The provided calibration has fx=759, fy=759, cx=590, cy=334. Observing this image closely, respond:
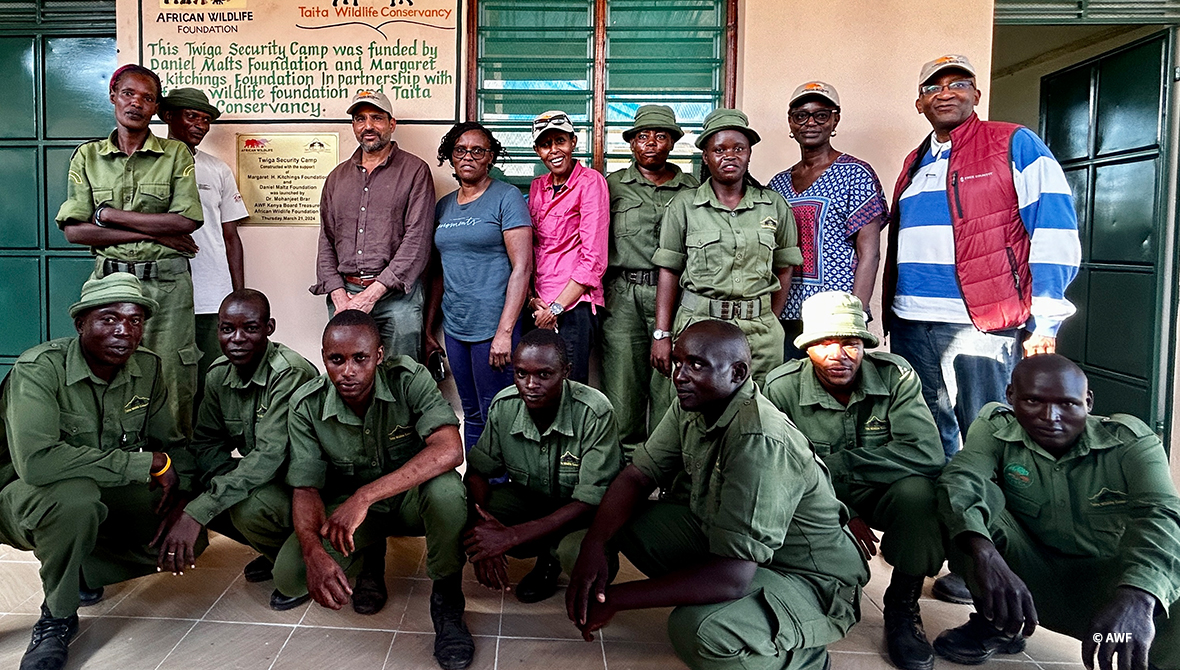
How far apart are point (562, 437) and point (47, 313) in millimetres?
3429

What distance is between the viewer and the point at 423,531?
257 cm

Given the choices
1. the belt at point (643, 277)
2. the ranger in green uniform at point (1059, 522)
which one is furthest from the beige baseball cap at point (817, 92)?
the ranger in green uniform at point (1059, 522)

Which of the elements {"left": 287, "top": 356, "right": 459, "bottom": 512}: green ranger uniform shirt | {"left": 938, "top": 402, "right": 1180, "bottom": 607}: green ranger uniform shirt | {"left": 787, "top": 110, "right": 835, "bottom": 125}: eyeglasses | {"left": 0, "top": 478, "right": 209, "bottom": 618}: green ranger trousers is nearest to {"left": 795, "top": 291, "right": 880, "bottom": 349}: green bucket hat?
{"left": 938, "top": 402, "right": 1180, "bottom": 607}: green ranger uniform shirt

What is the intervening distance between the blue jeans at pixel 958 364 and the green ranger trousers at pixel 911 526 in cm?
70

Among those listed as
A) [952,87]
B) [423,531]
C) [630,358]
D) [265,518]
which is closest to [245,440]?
[265,518]

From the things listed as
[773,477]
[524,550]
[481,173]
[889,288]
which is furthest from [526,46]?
[773,477]

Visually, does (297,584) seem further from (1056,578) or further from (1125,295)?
(1125,295)

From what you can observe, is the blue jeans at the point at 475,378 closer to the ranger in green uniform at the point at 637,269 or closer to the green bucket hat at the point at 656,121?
the ranger in green uniform at the point at 637,269

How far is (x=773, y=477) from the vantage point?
6.22 feet

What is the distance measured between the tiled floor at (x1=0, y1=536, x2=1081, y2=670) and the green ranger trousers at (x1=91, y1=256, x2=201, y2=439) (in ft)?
2.73

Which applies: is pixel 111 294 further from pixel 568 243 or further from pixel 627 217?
pixel 627 217

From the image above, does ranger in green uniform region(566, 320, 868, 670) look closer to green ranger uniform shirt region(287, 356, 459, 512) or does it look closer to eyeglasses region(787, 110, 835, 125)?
green ranger uniform shirt region(287, 356, 459, 512)

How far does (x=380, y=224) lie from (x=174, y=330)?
986mm

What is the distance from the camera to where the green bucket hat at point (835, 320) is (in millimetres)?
2484
